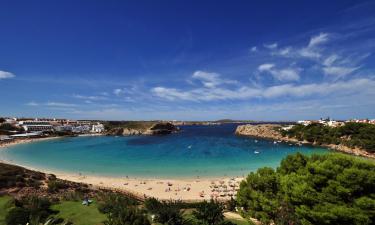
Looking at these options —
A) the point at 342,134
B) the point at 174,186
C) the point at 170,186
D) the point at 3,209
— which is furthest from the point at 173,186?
the point at 342,134

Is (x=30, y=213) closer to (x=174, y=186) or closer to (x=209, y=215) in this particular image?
(x=209, y=215)

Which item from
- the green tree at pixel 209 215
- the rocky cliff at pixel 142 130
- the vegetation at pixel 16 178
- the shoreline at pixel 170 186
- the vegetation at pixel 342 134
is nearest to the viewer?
the green tree at pixel 209 215

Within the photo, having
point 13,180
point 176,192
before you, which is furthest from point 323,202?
point 13,180

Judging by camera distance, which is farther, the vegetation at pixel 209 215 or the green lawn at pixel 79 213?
the green lawn at pixel 79 213

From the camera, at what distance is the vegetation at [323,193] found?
1416 cm

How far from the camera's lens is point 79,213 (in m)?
18.3

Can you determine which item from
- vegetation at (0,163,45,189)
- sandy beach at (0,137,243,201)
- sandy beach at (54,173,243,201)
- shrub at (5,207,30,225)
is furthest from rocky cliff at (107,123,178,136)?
shrub at (5,207,30,225)

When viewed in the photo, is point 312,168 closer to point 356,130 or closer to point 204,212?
point 204,212

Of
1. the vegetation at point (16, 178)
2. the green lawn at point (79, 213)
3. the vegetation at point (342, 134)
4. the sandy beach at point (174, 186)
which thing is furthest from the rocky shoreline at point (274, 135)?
the vegetation at point (16, 178)

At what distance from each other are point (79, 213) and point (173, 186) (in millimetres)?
20725

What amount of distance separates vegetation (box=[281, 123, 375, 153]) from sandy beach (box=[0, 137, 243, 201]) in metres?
48.1

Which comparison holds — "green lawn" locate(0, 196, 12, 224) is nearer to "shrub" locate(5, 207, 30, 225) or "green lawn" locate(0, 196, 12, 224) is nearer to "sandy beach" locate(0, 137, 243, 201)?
"shrub" locate(5, 207, 30, 225)

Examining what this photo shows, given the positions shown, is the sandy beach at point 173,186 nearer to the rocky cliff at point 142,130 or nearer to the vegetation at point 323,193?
the vegetation at point 323,193

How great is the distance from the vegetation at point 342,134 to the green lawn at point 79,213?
234 ft
